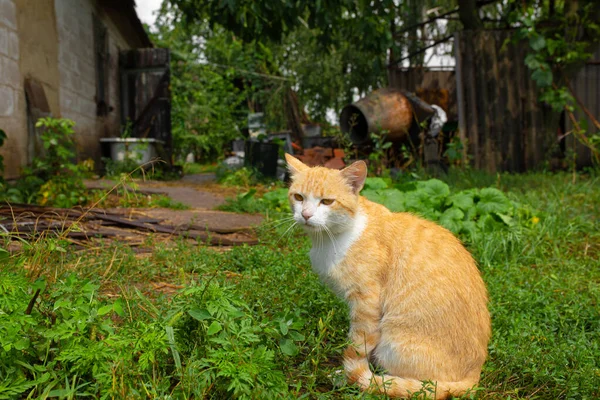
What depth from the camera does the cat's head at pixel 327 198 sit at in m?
2.32

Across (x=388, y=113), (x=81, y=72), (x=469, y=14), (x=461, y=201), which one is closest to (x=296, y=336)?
(x=461, y=201)

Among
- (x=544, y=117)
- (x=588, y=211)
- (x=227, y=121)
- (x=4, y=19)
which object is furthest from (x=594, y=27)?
(x=227, y=121)

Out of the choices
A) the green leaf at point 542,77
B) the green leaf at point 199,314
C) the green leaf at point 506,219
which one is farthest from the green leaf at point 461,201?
the green leaf at point 542,77

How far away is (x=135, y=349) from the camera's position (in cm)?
170

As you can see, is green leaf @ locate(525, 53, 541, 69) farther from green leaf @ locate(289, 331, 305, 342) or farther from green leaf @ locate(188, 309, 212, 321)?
green leaf @ locate(188, 309, 212, 321)

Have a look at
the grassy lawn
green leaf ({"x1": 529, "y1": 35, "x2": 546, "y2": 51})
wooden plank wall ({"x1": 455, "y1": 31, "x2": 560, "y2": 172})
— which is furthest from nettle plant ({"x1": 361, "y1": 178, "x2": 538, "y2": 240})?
green leaf ({"x1": 529, "y1": 35, "x2": 546, "y2": 51})

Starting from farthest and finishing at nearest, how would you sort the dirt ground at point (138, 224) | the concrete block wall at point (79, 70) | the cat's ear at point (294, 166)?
the concrete block wall at point (79, 70) < the dirt ground at point (138, 224) < the cat's ear at point (294, 166)

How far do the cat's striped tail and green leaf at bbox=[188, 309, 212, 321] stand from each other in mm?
642

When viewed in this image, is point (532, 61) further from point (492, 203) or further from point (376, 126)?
point (492, 203)

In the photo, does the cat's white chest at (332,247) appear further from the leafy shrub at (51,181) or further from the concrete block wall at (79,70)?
the concrete block wall at (79,70)

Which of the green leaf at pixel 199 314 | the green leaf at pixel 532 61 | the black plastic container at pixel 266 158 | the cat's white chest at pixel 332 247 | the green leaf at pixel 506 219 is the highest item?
the green leaf at pixel 532 61

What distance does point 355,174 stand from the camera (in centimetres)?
244

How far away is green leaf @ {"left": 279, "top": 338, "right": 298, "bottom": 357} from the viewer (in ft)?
6.31

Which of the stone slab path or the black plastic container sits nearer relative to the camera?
the stone slab path
